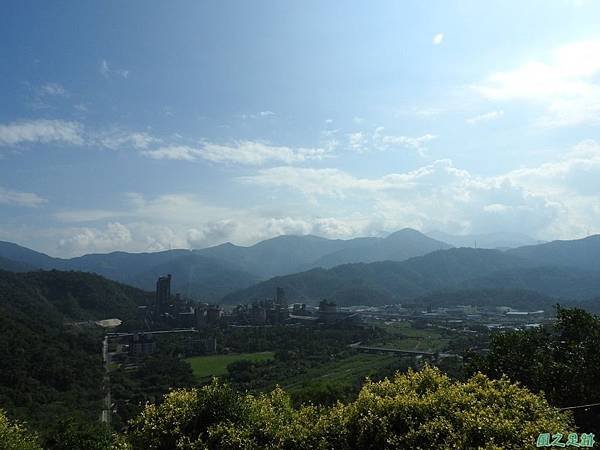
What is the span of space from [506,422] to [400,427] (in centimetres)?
152

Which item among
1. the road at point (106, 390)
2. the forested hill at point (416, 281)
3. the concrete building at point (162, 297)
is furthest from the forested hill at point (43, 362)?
the forested hill at point (416, 281)

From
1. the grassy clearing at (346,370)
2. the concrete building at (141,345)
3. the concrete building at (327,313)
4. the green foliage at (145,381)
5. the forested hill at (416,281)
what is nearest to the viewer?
the green foliage at (145,381)

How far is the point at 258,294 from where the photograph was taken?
158 meters

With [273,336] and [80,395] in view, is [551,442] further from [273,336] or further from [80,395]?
[273,336]

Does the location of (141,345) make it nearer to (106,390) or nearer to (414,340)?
(106,390)

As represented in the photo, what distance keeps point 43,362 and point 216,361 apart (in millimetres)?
20910

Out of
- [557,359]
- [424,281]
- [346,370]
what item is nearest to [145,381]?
[346,370]

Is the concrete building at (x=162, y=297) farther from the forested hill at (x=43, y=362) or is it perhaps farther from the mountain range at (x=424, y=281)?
the mountain range at (x=424, y=281)

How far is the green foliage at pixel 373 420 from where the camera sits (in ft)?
20.6

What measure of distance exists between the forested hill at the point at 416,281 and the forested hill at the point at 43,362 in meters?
83.6

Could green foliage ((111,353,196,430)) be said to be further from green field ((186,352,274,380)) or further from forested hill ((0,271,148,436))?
forested hill ((0,271,148,436))

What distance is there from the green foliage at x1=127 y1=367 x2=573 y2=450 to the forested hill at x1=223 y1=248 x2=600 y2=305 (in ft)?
443

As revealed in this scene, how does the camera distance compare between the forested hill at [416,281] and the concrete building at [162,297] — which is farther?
the forested hill at [416,281]

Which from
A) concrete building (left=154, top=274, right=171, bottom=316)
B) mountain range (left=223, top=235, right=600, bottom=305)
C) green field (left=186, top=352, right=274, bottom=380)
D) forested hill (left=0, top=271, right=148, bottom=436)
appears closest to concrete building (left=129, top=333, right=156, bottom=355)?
forested hill (left=0, top=271, right=148, bottom=436)
